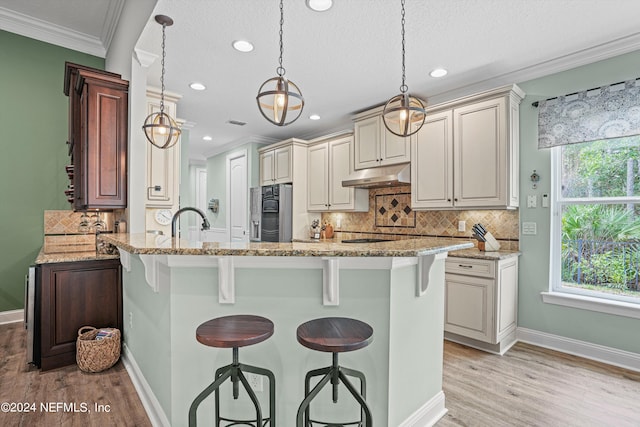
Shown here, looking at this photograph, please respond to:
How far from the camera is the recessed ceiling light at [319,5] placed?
2.30 meters

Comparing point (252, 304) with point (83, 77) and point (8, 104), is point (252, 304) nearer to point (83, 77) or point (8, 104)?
point (83, 77)

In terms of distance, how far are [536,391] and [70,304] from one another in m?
3.55

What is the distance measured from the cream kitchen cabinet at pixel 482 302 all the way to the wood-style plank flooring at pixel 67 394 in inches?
106

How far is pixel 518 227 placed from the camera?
11.2ft

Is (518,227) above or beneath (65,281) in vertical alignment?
above

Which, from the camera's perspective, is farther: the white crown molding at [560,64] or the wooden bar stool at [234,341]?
the white crown molding at [560,64]

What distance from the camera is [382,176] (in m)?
4.06

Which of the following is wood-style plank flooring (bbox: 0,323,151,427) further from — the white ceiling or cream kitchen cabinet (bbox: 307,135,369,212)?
cream kitchen cabinet (bbox: 307,135,369,212)

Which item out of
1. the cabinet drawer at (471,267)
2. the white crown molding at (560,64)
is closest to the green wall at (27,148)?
the cabinet drawer at (471,267)

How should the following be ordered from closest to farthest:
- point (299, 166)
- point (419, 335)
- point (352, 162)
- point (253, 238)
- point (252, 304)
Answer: point (252, 304) < point (419, 335) < point (352, 162) < point (299, 166) < point (253, 238)

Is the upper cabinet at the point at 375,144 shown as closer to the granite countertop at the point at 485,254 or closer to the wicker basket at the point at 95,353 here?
the granite countertop at the point at 485,254

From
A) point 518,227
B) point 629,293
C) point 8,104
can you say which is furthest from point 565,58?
point 8,104

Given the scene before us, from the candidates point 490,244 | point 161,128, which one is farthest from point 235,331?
point 490,244

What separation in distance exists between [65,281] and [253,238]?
3324mm
